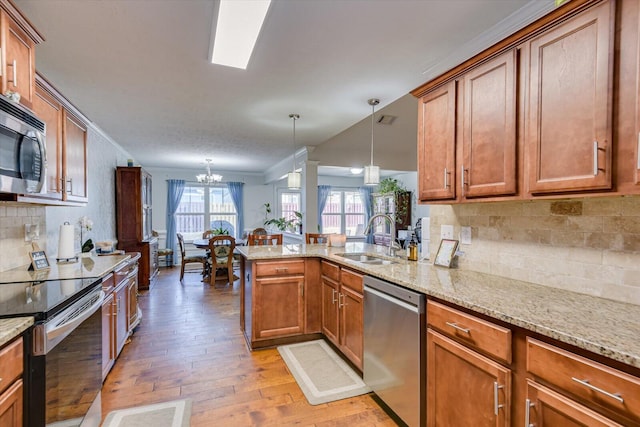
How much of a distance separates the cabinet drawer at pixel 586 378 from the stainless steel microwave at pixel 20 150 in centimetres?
232

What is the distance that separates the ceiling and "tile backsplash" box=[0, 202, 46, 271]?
1189mm

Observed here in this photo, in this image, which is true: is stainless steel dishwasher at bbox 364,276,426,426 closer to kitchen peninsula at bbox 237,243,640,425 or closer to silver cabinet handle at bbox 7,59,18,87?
kitchen peninsula at bbox 237,243,640,425

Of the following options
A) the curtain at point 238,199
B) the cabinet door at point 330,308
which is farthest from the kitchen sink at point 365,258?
the curtain at point 238,199

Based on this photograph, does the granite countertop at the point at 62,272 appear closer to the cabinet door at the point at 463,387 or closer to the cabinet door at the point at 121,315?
the cabinet door at the point at 121,315

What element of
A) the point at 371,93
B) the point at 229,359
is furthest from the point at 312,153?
the point at 229,359

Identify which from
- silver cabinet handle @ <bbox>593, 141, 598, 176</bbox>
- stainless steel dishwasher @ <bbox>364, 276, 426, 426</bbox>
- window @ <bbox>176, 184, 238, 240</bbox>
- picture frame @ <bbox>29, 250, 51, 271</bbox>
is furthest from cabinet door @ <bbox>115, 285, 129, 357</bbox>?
window @ <bbox>176, 184, 238, 240</bbox>

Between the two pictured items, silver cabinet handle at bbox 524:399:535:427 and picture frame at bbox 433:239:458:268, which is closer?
silver cabinet handle at bbox 524:399:535:427

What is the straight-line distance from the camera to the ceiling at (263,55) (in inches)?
73.0

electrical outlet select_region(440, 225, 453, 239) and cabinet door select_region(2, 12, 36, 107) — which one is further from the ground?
cabinet door select_region(2, 12, 36, 107)

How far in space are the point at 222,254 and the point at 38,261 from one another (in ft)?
11.7

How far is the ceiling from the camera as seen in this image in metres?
1.85

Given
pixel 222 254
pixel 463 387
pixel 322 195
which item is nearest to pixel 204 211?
pixel 222 254

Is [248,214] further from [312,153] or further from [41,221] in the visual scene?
[41,221]

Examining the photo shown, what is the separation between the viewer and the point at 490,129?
1684 millimetres
